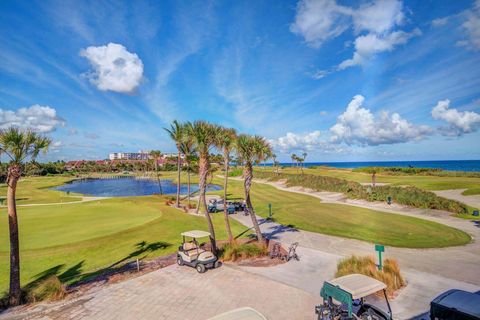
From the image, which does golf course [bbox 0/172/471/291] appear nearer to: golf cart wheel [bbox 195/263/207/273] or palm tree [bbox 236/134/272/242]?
golf cart wheel [bbox 195/263/207/273]

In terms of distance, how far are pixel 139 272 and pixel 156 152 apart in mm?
55121

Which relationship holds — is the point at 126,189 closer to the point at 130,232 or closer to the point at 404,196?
the point at 130,232

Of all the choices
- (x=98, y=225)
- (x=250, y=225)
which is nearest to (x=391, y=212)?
(x=250, y=225)

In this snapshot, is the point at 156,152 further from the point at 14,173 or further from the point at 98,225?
the point at 14,173

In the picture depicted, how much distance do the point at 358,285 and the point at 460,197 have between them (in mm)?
41939

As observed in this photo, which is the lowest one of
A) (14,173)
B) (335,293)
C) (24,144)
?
(335,293)

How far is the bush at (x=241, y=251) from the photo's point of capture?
16219 millimetres

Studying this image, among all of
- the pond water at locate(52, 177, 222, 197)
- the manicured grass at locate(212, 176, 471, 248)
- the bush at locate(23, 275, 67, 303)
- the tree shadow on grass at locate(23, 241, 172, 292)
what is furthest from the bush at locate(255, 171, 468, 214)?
the bush at locate(23, 275, 67, 303)

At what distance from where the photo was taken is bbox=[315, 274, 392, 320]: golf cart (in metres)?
8.20

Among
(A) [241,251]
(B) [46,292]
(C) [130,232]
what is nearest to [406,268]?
(A) [241,251]

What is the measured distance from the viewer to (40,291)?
11.6 m

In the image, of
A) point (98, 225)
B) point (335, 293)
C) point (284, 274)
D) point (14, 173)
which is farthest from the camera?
point (98, 225)

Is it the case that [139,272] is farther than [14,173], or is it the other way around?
[139,272]

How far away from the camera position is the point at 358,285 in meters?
8.72
